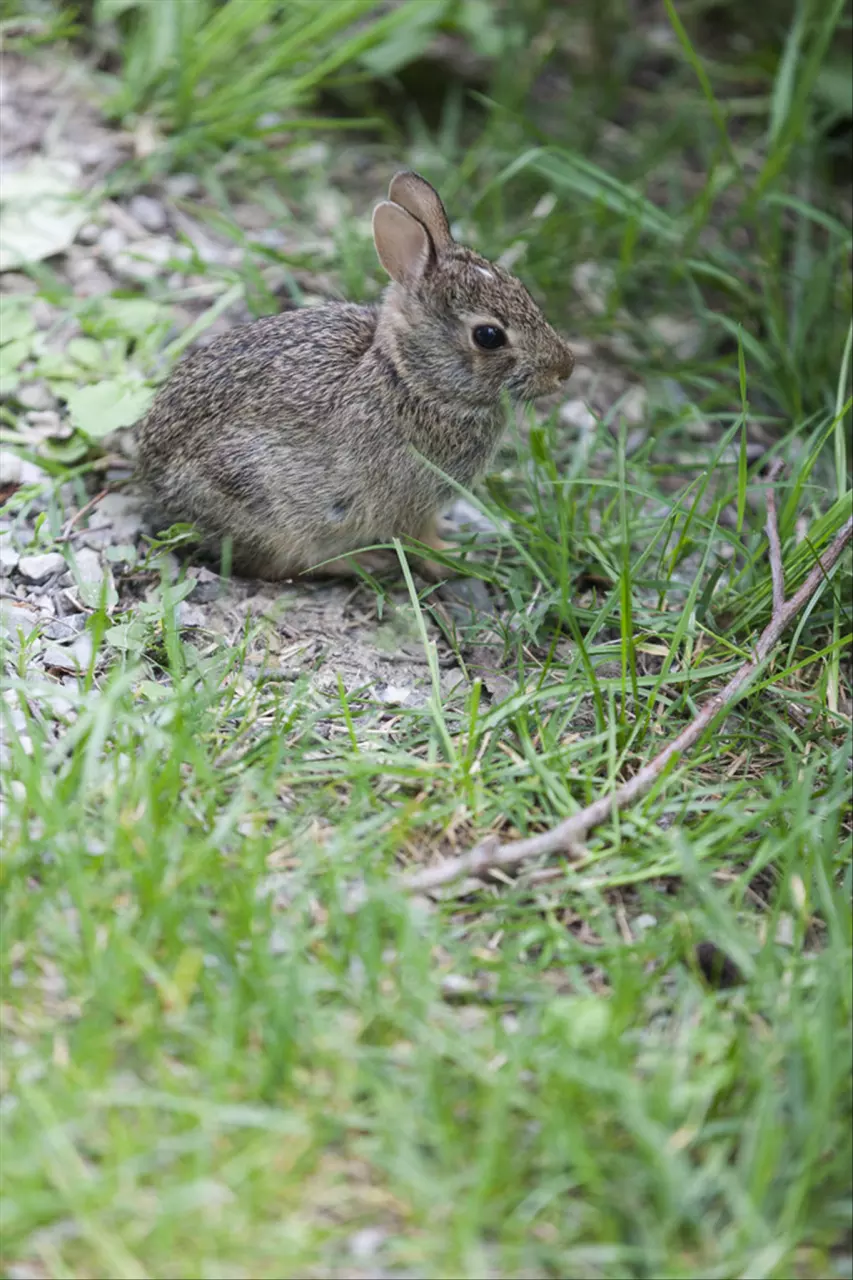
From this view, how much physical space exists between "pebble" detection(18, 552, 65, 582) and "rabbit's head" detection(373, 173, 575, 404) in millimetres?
1351

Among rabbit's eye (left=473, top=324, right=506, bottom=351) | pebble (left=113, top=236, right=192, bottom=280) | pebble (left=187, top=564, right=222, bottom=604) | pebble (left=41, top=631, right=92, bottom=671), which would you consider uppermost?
rabbit's eye (left=473, top=324, right=506, bottom=351)

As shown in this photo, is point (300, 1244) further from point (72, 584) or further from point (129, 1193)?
point (72, 584)

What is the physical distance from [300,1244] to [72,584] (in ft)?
8.25

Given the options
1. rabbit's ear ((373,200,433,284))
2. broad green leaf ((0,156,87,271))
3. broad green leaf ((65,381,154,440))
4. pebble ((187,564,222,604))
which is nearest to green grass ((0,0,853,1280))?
broad green leaf ((65,381,154,440))

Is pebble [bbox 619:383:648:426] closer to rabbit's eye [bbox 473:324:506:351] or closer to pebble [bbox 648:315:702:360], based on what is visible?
pebble [bbox 648:315:702:360]

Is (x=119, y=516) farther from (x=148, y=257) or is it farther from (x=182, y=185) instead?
(x=182, y=185)

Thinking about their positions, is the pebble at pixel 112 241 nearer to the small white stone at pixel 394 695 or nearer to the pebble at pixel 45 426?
the pebble at pixel 45 426

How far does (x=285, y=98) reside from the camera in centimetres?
605

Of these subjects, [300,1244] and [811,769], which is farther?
[811,769]

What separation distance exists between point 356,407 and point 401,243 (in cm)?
60

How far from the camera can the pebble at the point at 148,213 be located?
19.5ft

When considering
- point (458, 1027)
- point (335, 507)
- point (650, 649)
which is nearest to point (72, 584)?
point (335, 507)

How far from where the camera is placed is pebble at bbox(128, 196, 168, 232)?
19.5 feet

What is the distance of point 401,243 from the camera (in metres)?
4.76
